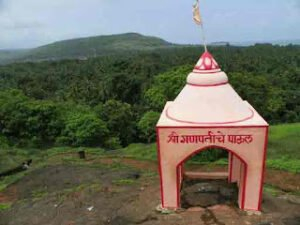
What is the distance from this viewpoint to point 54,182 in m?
18.2

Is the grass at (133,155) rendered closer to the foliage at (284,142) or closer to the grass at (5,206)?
the foliage at (284,142)

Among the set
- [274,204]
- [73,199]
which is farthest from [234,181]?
[73,199]

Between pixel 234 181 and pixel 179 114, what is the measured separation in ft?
11.2

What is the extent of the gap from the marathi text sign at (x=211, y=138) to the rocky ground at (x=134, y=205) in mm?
2018

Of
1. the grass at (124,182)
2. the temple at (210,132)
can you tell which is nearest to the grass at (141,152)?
the grass at (124,182)

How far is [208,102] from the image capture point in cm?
1134

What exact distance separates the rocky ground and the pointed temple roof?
8.09 feet

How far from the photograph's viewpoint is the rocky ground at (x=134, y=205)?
1155 centimetres

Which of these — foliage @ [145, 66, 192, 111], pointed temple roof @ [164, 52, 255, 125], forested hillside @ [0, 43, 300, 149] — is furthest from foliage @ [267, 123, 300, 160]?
pointed temple roof @ [164, 52, 255, 125]

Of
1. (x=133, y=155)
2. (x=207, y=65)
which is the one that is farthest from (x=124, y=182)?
(x=133, y=155)

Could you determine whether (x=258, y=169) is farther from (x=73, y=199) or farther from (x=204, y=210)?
(x=73, y=199)

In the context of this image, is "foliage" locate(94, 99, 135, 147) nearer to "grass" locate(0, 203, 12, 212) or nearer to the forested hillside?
the forested hillside

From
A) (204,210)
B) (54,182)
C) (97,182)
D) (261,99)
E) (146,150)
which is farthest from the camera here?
(261,99)

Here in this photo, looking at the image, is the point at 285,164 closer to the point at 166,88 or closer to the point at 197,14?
the point at 197,14
